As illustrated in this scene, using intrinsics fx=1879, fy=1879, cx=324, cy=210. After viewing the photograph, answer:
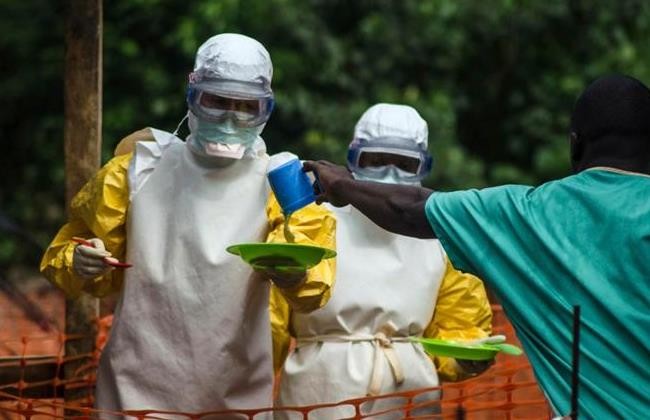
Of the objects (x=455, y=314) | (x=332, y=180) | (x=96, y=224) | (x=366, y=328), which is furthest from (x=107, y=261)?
(x=455, y=314)

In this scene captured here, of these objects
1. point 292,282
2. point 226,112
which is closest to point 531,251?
point 292,282

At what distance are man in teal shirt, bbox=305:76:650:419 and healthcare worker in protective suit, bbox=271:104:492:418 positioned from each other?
50.5 inches

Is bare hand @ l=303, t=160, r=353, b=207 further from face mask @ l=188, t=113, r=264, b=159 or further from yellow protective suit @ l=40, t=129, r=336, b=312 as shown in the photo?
face mask @ l=188, t=113, r=264, b=159

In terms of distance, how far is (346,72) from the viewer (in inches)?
494

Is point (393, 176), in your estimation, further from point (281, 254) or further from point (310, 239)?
point (281, 254)

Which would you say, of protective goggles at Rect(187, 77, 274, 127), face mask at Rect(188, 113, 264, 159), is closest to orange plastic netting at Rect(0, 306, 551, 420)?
face mask at Rect(188, 113, 264, 159)

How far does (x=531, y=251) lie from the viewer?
4.66 metres

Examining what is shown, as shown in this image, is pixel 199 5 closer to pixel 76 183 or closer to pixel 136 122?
pixel 136 122

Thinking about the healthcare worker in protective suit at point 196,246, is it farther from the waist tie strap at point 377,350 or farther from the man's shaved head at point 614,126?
the man's shaved head at point 614,126

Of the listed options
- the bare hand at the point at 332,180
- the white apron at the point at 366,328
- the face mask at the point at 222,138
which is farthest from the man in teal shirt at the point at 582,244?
the white apron at the point at 366,328

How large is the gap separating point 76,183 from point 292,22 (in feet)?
17.3

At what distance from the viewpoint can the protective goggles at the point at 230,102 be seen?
5.67 m

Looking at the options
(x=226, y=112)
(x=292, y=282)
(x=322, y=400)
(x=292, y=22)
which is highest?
(x=292, y=22)

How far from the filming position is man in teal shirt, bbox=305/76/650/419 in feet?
14.9
